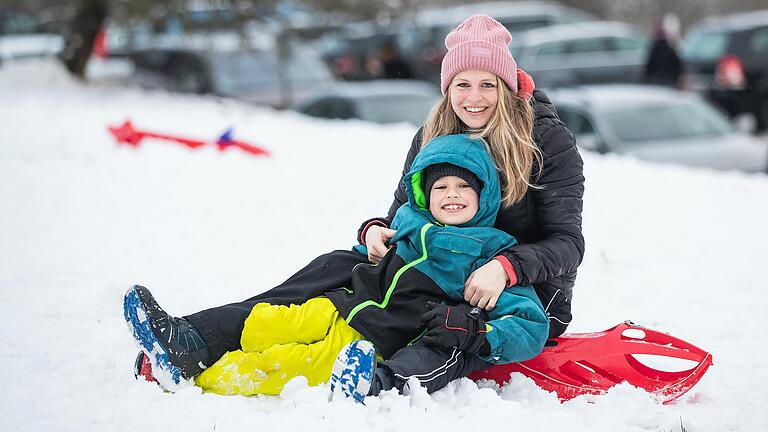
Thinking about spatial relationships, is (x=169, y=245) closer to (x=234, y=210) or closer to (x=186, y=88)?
(x=234, y=210)

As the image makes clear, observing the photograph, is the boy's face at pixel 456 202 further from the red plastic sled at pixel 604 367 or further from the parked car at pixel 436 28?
the parked car at pixel 436 28

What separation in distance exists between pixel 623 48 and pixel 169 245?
41.9 ft

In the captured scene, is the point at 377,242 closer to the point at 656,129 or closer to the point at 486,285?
the point at 486,285

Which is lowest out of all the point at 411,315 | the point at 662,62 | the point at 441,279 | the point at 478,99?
the point at 411,315

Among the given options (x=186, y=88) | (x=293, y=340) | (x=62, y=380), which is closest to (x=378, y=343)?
(x=293, y=340)

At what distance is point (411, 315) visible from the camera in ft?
10.8

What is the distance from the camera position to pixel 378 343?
325cm

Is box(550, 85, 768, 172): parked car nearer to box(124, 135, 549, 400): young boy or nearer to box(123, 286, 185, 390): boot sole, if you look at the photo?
box(124, 135, 549, 400): young boy

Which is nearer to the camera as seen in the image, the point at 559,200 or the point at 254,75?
→ the point at 559,200

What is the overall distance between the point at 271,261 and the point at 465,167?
2.24 m

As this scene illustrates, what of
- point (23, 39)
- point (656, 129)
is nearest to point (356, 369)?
point (656, 129)

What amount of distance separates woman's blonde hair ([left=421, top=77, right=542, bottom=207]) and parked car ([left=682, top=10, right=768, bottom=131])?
11533mm

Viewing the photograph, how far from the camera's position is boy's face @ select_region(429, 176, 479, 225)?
3314 millimetres

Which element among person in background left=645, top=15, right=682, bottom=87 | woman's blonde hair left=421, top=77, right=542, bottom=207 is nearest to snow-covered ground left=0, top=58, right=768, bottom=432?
woman's blonde hair left=421, top=77, right=542, bottom=207
